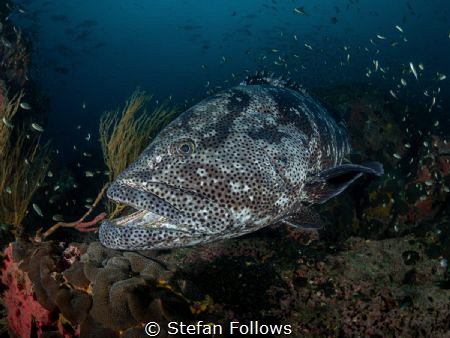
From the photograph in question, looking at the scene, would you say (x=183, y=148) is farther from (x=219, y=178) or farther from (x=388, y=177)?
(x=388, y=177)

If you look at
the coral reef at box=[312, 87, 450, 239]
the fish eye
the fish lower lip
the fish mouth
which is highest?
the fish eye

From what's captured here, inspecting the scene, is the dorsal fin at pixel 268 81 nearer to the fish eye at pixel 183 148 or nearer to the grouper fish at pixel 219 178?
the grouper fish at pixel 219 178

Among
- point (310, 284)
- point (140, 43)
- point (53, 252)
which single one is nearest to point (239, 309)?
point (310, 284)

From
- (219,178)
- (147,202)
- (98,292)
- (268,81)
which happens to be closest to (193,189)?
(219,178)

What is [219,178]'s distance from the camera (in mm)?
2771

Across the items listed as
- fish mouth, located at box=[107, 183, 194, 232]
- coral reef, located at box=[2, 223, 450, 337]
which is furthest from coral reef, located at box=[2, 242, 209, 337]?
fish mouth, located at box=[107, 183, 194, 232]

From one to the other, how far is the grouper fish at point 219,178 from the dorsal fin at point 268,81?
130cm

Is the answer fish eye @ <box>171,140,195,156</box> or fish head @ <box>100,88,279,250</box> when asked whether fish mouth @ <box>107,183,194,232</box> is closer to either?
fish head @ <box>100,88,279,250</box>

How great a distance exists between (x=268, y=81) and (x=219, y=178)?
2.76m

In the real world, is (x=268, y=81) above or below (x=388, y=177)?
above

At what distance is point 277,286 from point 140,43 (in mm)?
144606

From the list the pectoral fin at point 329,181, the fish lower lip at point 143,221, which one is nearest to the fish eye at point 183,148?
the fish lower lip at point 143,221

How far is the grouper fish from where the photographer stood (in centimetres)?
A: 267

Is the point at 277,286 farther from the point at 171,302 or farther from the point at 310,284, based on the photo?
the point at 171,302
